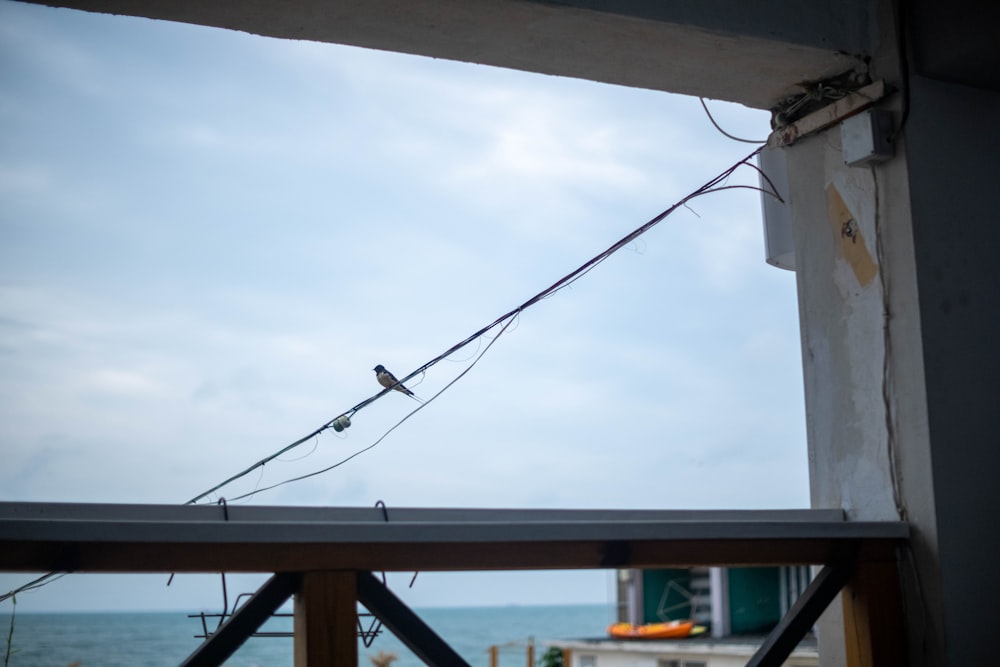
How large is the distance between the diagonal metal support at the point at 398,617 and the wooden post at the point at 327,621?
0.11 feet

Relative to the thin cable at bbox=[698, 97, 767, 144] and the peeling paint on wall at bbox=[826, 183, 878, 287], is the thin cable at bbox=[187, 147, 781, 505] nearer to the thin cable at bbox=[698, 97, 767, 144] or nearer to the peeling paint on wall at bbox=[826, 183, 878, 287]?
the thin cable at bbox=[698, 97, 767, 144]

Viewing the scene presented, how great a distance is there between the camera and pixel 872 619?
6.12 ft

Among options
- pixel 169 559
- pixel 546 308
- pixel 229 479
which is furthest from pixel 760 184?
pixel 169 559

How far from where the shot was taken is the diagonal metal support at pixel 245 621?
1.24m

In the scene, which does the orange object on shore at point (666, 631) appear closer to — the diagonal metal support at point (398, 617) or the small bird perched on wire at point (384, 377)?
the small bird perched on wire at point (384, 377)

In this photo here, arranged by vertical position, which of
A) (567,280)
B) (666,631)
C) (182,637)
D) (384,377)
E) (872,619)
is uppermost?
(567,280)

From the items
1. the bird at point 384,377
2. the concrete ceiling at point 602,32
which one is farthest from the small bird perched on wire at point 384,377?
the concrete ceiling at point 602,32

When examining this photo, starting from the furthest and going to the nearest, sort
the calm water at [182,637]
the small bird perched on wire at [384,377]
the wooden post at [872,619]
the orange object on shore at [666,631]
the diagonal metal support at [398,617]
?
1. the calm water at [182,637]
2. the orange object on shore at [666,631]
3. the small bird perched on wire at [384,377]
4. the wooden post at [872,619]
5. the diagonal metal support at [398,617]

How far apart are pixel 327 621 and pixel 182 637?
143ft

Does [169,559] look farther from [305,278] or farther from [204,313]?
[204,313]

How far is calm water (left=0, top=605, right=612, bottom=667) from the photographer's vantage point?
1163 inches

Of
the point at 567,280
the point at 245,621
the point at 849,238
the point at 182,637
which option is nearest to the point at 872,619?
the point at 849,238

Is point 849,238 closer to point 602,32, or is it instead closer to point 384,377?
point 602,32

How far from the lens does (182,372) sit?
43.8 meters
